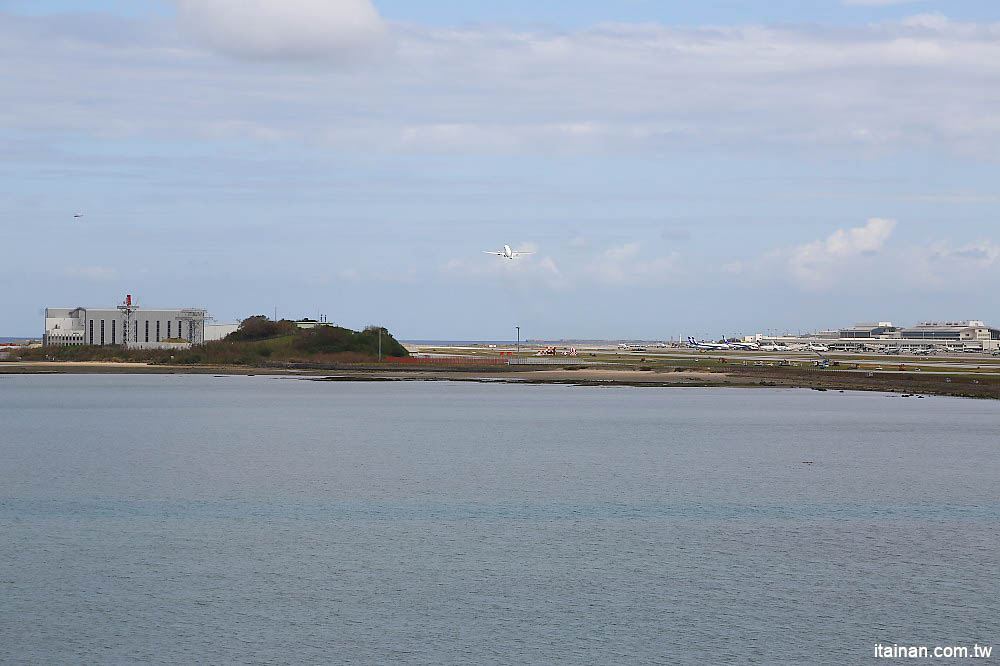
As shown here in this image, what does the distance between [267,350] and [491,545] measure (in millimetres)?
154745

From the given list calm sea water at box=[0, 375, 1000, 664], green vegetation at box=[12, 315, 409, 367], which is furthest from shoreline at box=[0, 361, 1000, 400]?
calm sea water at box=[0, 375, 1000, 664]

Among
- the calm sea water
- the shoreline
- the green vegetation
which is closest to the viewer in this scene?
the calm sea water

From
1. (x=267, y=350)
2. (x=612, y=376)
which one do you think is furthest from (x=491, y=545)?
(x=267, y=350)

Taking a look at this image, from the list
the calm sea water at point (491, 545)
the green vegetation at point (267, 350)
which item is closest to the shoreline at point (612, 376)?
the green vegetation at point (267, 350)

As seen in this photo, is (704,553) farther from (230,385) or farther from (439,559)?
(230,385)

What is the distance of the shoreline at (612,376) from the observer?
11554 centimetres

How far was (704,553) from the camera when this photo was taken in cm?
3297

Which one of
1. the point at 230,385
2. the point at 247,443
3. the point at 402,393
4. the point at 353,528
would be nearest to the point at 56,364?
the point at 230,385

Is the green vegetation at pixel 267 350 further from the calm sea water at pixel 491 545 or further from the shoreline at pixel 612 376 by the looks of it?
the calm sea water at pixel 491 545

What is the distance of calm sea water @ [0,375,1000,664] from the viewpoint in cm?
2430

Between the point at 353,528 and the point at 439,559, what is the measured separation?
5894 mm

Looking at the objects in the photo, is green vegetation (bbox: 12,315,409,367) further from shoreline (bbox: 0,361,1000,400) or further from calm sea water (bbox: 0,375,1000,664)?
calm sea water (bbox: 0,375,1000,664)

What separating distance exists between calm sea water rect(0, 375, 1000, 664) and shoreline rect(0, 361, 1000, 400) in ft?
148

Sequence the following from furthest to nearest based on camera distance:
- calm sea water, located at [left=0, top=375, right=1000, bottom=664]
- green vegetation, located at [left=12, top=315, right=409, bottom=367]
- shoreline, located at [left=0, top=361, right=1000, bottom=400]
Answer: green vegetation, located at [left=12, top=315, right=409, bottom=367] < shoreline, located at [left=0, top=361, right=1000, bottom=400] < calm sea water, located at [left=0, top=375, right=1000, bottom=664]
